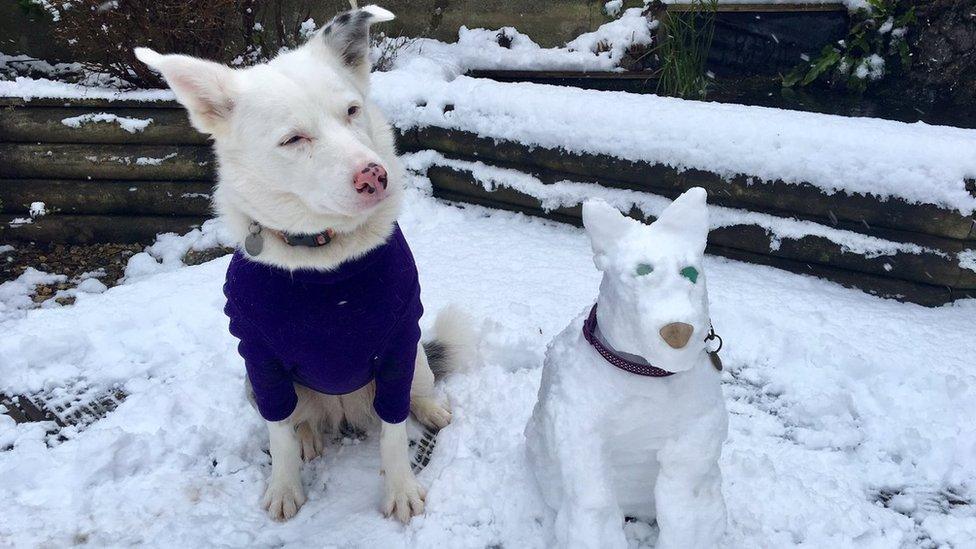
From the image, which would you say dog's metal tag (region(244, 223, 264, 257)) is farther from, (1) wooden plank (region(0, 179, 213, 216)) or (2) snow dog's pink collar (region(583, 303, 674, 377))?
(1) wooden plank (region(0, 179, 213, 216))

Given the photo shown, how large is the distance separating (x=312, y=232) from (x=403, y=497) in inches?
37.6

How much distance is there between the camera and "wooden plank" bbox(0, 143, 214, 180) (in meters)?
4.12

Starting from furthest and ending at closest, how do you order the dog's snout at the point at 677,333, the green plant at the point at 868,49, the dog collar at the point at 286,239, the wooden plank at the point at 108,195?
the green plant at the point at 868,49, the wooden plank at the point at 108,195, the dog collar at the point at 286,239, the dog's snout at the point at 677,333

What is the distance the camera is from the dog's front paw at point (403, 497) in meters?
2.16

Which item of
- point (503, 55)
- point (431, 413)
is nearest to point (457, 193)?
point (503, 55)

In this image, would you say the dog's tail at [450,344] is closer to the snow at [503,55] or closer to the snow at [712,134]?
the snow at [712,134]

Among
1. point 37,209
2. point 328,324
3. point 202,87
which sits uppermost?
point 202,87

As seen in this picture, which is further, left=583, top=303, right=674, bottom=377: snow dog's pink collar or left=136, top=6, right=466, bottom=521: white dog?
left=136, top=6, right=466, bottom=521: white dog

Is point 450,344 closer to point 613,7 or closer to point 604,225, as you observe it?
point 604,225

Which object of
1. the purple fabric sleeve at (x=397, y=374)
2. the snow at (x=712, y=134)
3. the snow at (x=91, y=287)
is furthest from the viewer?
the snow at (x=91, y=287)

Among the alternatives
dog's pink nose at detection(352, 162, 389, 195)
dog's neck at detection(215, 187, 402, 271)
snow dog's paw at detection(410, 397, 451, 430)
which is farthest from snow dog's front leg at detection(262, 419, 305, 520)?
dog's pink nose at detection(352, 162, 389, 195)

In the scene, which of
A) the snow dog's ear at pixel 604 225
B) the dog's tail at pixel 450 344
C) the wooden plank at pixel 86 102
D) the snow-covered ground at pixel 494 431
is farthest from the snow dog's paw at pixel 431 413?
the wooden plank at pixel 86 102

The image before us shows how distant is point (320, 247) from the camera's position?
1.91 metres

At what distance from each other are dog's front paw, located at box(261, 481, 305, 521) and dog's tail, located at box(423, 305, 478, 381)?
0.74 metres
